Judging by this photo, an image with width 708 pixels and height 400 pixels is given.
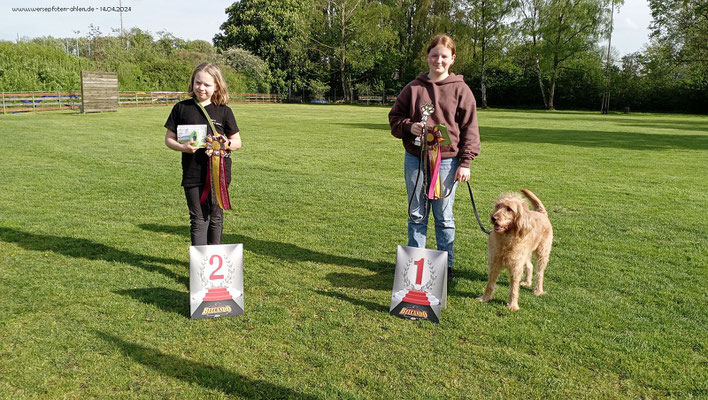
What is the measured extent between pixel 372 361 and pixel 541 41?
54.6 meters

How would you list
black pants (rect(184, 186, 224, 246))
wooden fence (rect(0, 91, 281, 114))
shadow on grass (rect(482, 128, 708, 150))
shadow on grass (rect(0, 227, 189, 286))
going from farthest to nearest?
1. wooden fence (rect(0, 91, 281, 114))
2. shadow on grass (rect(482, 128, 708, 150))
3. shadow on grass (rect(0, 227, 189, 286))
4. black pants (rect(184, 186, 224, 246))

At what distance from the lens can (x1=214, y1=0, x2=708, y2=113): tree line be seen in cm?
4800

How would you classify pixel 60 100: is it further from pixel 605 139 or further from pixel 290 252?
pixel 290 252

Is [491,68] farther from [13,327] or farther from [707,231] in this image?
[13,327]

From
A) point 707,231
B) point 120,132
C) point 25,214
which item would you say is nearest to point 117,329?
point 25,214

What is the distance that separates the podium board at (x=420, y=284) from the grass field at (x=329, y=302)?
14 cm

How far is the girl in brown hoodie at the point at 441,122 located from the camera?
4.07 meters

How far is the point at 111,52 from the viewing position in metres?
41.0

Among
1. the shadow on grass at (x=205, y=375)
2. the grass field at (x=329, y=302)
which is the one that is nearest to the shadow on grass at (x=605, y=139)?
the grass field at (x=329, y=302)

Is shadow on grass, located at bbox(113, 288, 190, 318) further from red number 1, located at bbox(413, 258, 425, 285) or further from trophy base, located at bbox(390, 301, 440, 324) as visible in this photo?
red number 1, located at bbox(413, 258, 425, 285)

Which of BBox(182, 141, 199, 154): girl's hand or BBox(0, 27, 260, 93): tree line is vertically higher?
BBox(0, 27, 260, 93): tree line

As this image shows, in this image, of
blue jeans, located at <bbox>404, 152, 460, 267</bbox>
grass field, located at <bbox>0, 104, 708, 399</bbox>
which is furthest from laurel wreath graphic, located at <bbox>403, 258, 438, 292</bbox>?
blue jeans, located at <bbox>404, 152, 460, 267</bbox>

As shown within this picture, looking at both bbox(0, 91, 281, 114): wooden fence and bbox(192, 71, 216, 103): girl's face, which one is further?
bbox(0, 91, 281, 114): wooden fence

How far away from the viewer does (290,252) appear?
5.46 metres
